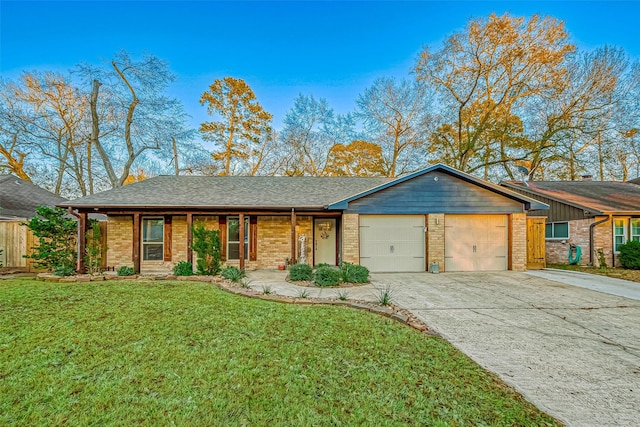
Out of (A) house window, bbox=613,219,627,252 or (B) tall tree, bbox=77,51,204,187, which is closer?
(A) house window, bbox=613,219,627,252

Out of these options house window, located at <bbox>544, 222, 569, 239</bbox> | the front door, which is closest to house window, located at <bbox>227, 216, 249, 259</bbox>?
the front door

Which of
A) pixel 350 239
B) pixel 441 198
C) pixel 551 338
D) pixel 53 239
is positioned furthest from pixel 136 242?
pixel 551 338

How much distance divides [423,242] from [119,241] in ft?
35.4

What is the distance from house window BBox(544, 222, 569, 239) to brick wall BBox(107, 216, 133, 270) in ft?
57.2

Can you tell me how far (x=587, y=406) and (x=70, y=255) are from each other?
12.0 metres

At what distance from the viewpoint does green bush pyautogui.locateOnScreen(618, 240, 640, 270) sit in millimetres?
11164

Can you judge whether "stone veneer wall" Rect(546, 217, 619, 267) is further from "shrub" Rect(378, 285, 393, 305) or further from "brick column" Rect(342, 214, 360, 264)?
"shrub" Rect(378, 285, 393, 305)

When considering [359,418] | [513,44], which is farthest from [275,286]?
[513,44]

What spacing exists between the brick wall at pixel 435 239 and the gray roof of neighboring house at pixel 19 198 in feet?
56.3

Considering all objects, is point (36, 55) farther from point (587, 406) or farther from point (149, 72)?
point (587, 406)

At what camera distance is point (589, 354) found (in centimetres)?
368

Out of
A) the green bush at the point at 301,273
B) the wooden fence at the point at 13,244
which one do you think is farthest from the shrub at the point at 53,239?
the green bush at the point at 301,273

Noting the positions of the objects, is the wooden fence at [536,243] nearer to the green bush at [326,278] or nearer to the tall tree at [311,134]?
the green bush at [326,278]

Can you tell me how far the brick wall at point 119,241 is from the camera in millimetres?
10625
